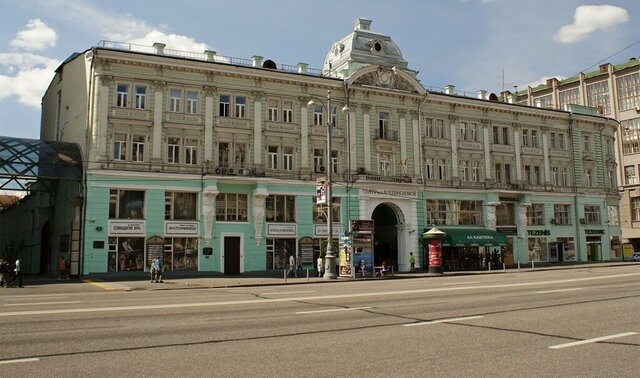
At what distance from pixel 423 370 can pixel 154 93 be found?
→ 108ft

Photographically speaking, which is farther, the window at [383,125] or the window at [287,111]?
the window at [383,125]

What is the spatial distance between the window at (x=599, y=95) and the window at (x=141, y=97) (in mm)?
67228

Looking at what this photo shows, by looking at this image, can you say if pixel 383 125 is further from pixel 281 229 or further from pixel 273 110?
pixel 281 229

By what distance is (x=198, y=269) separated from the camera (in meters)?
36.3

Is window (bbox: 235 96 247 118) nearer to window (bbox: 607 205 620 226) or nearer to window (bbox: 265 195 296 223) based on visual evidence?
window (bbox: 265 195 296 223)

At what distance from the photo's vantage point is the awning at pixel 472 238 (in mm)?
44156

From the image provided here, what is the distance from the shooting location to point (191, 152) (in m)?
37.6

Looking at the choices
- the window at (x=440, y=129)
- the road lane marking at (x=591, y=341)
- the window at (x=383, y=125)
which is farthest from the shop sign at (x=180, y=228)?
the road lane marking at (x=591, y=341)

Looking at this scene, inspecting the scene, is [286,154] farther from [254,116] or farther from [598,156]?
[598,156]

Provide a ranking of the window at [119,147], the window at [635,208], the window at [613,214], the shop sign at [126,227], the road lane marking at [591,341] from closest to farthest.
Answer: the road lane marking at [591,341] < the shop sign at [126,227] < the window at [119,147] < the window at [613,214] < the window at [635,208]

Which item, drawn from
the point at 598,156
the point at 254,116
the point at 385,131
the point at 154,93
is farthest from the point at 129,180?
the point at 598,156

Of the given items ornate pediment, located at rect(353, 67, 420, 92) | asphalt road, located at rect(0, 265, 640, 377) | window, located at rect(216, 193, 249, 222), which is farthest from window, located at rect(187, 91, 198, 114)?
asphalt road, located at rect(0, 265, 640, 377)

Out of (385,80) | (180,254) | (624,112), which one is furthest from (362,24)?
(624,112)

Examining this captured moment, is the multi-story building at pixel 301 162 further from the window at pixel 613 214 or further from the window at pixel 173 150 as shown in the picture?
the window at pixel 613 214
